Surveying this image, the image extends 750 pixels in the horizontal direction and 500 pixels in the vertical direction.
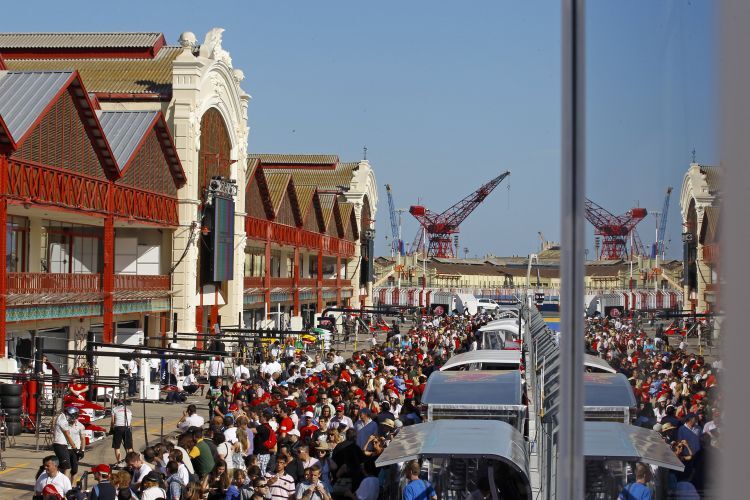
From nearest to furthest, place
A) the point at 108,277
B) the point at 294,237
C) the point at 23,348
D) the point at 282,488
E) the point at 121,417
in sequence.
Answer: the point at 282,488 < the point at 121,417 < the point at 23,348 < the point at 108,277 < the point at 294,237

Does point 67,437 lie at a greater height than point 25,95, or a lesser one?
lesser

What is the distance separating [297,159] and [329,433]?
84829mm

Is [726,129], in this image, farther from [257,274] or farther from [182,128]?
[257,274]

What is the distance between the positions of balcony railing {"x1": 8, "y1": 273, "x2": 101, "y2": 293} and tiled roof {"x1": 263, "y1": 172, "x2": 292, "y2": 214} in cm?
2384

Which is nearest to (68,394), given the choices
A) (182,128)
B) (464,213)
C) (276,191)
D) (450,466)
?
(450,466)

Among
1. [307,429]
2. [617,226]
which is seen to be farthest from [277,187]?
[617,226]

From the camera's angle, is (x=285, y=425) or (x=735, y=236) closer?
(x=735, y=236)

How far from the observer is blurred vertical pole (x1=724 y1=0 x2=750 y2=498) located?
1.16 meters

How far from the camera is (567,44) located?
1.92 metres

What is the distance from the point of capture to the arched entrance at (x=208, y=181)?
138ft

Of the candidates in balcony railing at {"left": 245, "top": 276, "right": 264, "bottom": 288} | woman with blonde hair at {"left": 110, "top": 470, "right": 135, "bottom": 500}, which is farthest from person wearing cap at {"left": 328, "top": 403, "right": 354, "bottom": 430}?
balcony railing at {"left": 245, "top": 276, "right": 264, "bottom": 288}

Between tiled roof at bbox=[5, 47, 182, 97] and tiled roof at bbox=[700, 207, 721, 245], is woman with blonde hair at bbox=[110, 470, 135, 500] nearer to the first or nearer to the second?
tiled roof at bbox=[700, 207, 721, 245]

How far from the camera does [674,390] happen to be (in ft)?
6.62

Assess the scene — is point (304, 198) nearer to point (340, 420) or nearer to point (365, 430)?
point (340, 420)
